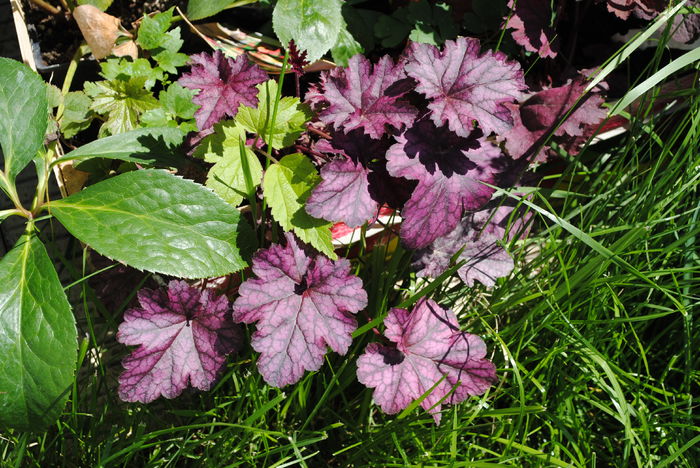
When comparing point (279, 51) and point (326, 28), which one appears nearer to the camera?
Result: point (326, 28)

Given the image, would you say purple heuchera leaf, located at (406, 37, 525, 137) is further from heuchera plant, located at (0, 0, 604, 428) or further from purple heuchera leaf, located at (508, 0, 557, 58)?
purple heuchera leaf, located at (508, 0, 557, 58)

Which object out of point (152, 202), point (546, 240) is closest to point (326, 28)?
point (152, 202)

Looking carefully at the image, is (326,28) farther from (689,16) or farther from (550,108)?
(689,16)

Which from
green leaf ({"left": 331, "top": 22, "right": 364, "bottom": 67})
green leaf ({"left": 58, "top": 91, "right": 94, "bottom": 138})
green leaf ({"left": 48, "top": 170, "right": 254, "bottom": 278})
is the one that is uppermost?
green leaf ({"left": 331, "top": 22, "right": 364, "bottom": 67})

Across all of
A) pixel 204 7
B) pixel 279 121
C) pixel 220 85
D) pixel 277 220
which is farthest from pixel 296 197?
pixel 204 7

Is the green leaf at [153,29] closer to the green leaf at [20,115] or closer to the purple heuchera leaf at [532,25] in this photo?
the green leaf at [20,115]

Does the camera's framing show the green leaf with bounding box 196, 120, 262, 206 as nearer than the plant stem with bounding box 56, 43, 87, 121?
Yes

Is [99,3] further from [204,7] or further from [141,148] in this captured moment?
[141,148]

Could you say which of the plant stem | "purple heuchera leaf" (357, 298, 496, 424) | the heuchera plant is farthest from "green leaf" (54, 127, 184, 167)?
"purple heuchera leaf" (357, 298, 496, 424)
